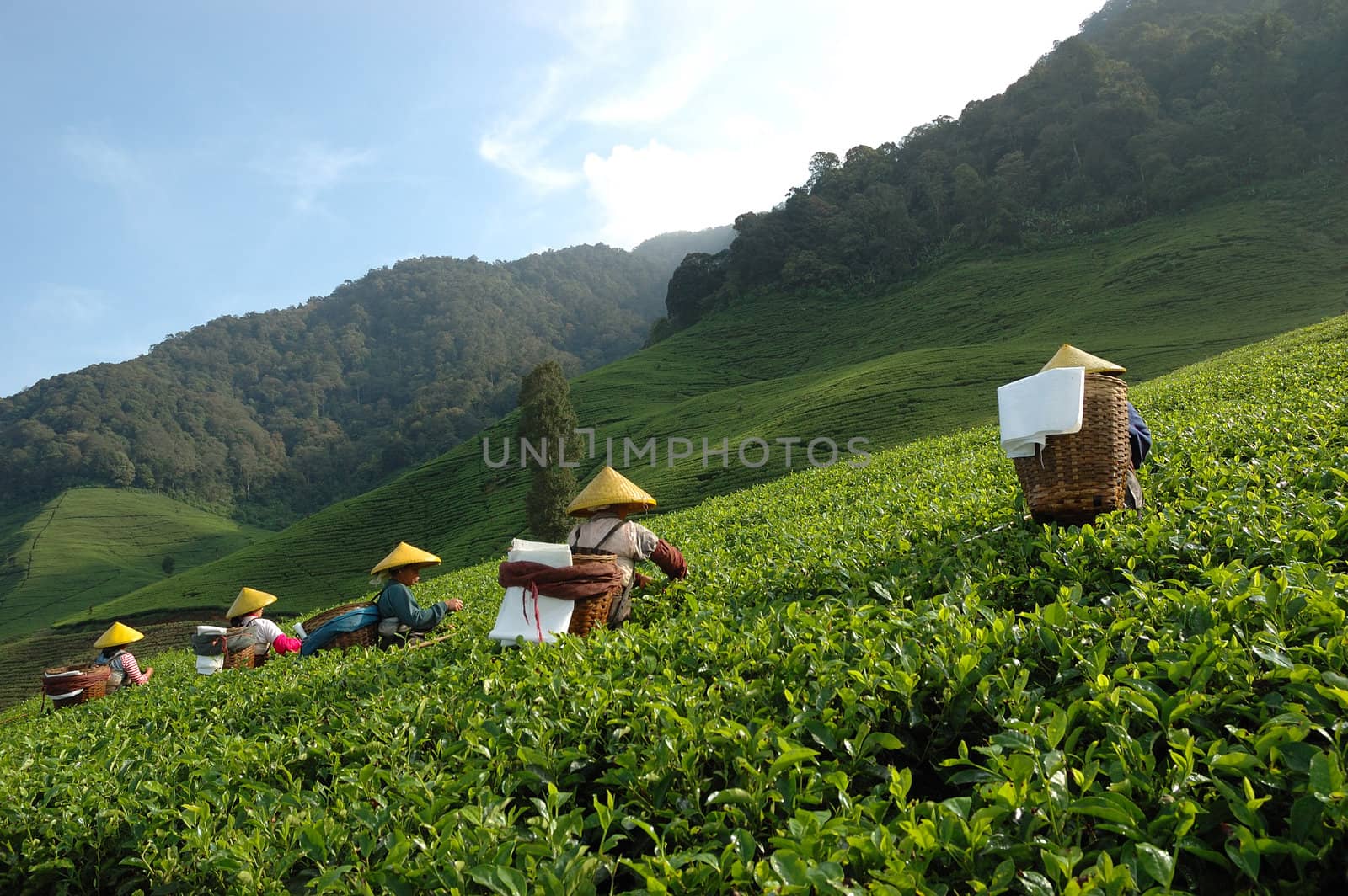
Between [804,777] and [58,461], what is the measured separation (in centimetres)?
11285

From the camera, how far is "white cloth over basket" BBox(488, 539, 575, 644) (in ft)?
15.2

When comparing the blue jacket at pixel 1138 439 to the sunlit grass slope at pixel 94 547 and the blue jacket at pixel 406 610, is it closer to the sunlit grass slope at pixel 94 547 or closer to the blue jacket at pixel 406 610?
the blue jacket at pixel 406 610

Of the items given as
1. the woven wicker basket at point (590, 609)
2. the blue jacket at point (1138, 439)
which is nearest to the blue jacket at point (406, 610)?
the woven wicker basket at point (590, 609)

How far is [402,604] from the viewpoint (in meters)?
6.52

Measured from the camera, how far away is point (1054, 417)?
396 centimetres

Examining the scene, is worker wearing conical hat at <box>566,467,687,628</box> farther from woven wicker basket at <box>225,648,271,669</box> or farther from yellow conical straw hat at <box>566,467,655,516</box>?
woven wicker basket at <box>225,648,271,669</box>

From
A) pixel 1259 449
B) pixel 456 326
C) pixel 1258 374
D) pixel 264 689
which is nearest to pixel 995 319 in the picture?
pixel 1258 374

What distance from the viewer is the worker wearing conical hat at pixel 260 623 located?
339 inches

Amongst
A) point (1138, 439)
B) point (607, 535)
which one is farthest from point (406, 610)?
point (1138, 439)

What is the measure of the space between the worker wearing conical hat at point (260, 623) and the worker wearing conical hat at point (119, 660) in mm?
2030

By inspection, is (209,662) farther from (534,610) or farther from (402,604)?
(534,610)

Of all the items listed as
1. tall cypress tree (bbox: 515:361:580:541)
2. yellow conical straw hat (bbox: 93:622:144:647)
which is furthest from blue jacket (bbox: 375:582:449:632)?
tall cypress tree (bbox: 515:361:580:541)

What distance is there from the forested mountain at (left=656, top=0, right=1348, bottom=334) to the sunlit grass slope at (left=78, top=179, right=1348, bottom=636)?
4767 millimetres

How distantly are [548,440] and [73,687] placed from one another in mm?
21827
